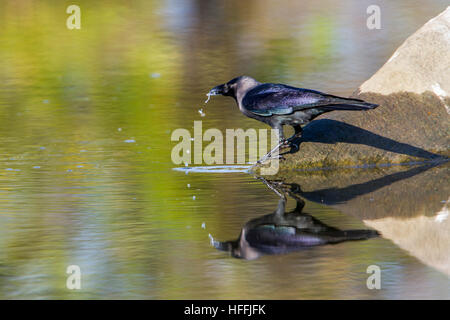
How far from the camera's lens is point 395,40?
24.1 meters

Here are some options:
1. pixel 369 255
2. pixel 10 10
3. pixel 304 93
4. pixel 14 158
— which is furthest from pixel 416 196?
pixel 10 10

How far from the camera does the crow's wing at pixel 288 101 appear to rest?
403 inches

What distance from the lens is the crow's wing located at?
10.2 meters

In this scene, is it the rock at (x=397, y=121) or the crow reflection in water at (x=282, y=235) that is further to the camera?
the rock at (x=397, y=121)

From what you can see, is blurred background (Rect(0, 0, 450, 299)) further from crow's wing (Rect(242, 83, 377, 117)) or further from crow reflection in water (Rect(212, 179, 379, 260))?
crow's wing (Rect(242, 83, 377, 117))

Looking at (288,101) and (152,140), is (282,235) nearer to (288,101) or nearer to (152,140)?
(288,101)

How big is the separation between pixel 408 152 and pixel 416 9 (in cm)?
1785

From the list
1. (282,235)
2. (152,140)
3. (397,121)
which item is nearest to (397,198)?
(282,235)

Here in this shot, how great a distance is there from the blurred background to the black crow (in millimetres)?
740

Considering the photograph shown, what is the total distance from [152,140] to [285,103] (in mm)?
3335

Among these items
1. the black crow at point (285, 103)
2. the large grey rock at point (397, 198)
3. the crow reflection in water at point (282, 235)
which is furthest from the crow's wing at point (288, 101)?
the crow reflection in water at point (282, 235)

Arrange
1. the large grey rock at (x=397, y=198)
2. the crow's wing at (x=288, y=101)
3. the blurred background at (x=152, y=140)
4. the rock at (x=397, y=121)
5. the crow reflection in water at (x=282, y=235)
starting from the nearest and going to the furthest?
the blurred background at (x=152, y=140)
the crow reflection in water at (x=282, y=235)
the large grey rock at (x=397, y=198)
the crow's wing at (x=288, y=101)
the rock at (x=397, y=121)

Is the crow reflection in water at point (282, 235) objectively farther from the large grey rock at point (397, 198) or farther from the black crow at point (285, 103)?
the black crow at point (285, 103)

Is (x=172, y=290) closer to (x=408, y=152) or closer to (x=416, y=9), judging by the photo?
(x=408, y=152)
